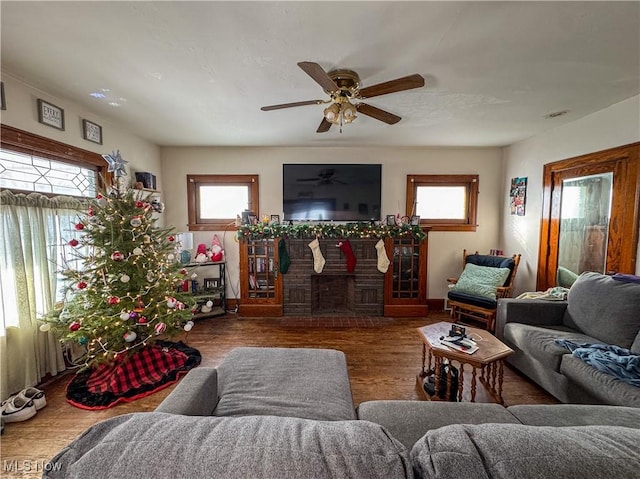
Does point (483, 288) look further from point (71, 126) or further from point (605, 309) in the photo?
point (71, 126)

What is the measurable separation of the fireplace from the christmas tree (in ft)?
6.79

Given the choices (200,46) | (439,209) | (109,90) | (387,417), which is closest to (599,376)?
(387,417)

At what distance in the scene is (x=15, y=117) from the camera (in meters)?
2.04

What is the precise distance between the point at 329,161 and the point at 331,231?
45.0 inches

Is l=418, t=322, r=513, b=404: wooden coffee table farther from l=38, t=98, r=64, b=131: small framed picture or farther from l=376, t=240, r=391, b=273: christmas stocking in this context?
l=38, t=98, r=64, b=131: small framed picture

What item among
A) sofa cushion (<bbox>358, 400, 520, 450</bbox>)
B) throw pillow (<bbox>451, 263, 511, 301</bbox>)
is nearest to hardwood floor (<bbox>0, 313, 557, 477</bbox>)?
throw pillow (<bbox>451, 263, 511, 301</bbox>)

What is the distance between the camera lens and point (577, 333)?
2242 millimetres

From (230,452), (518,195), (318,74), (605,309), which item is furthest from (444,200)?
(230,452)

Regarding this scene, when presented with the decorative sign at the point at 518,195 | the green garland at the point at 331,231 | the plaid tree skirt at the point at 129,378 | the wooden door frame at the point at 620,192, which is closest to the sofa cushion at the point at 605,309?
the wooden door frame at the point at 620,192

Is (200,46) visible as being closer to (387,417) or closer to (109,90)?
(109,90)

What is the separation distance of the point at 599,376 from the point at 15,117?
453cm

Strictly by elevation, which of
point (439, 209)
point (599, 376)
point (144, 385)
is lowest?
point (144, 385)

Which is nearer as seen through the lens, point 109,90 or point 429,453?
point 429,453

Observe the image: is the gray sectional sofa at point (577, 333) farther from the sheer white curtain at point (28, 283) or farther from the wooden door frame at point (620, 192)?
the sheer white curtain at point (28, 283)
